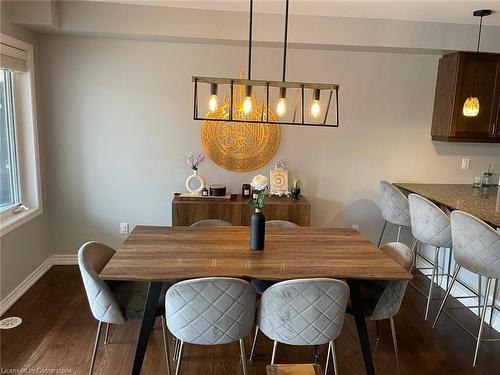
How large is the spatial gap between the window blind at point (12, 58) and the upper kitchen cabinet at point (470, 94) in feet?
12.4

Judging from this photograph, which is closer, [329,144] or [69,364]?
[69,364]

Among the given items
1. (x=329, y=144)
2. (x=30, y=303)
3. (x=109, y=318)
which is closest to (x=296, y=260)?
(x=109, y=318)

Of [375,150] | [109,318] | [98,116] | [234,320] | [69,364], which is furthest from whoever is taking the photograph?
[375,150]

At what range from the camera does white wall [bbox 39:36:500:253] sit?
11.9ft

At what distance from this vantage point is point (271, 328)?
76.9 inches

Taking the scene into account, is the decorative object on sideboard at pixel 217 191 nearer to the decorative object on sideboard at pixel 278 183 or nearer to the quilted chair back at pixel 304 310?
the decorative object on sideboard at pixel 278 183

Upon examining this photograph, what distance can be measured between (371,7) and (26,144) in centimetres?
315

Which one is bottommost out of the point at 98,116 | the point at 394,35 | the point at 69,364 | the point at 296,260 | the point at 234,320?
the point at 69,364

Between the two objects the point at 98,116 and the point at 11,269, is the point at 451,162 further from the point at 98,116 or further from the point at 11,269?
the point at 11,269

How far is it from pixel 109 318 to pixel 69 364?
0.60m

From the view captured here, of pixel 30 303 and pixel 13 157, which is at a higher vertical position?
pixel 13 157

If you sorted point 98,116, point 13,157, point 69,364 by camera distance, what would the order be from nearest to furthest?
point 69,364 → point 13,157 → point 98,116

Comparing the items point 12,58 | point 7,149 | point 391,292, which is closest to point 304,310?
point 391,292

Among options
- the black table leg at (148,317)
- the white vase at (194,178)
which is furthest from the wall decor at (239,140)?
the black table leg at (148,317)
